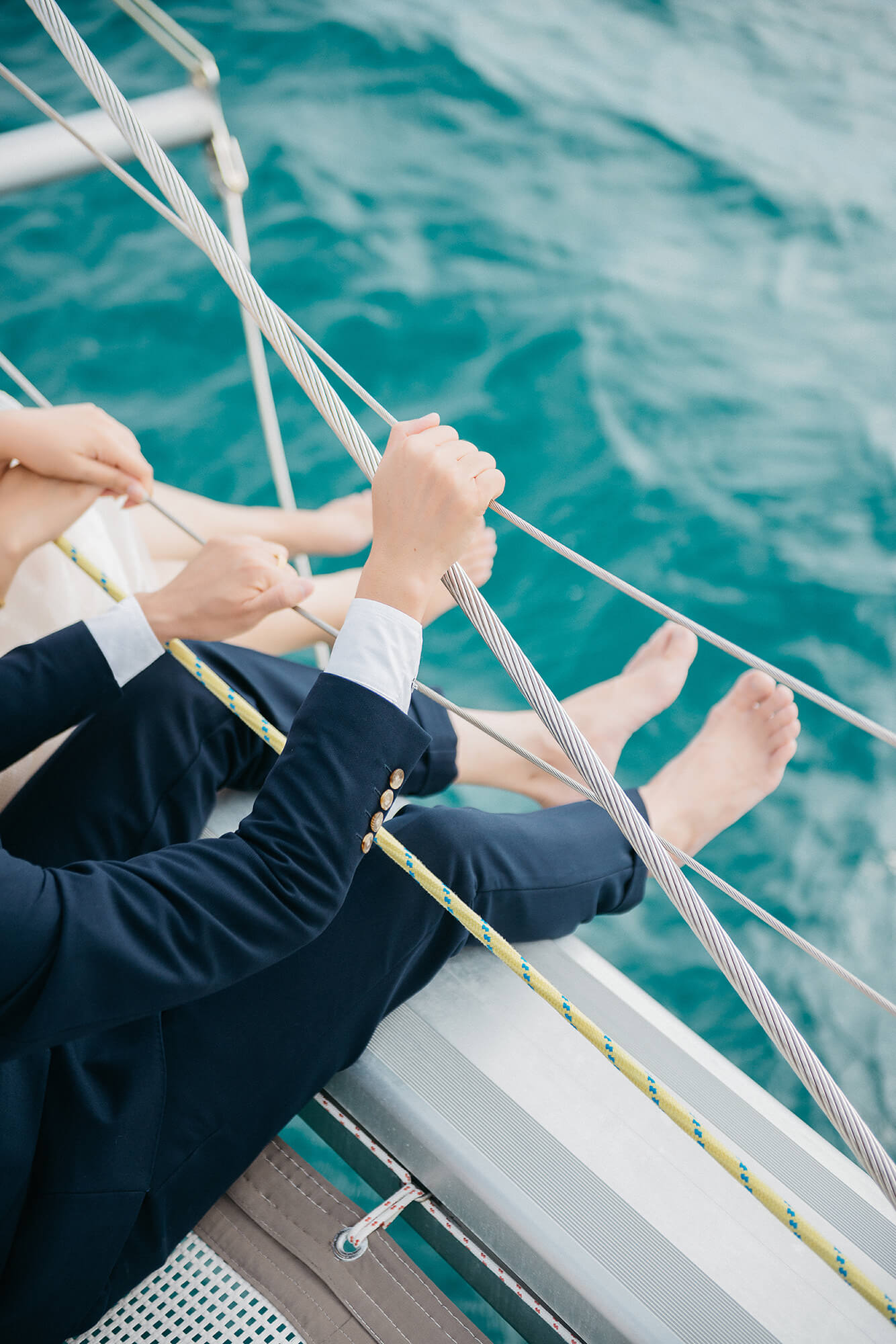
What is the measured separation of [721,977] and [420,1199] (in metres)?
0.73

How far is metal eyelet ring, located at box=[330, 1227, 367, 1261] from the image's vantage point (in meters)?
0.77

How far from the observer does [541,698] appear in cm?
56

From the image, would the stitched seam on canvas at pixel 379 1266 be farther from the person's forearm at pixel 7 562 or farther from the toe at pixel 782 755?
the toe at pixel 782 755

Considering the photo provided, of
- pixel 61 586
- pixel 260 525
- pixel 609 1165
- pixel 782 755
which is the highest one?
pixel 61 586

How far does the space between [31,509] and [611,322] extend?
4.67 feet

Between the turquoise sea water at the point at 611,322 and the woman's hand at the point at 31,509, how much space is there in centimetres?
88

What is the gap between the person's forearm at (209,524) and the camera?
4.25 feet

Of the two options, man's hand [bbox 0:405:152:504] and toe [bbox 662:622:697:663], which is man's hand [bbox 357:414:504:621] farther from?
toe [bbox 662:622:697:663]

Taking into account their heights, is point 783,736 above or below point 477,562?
below

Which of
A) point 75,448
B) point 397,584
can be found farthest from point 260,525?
point 397,584

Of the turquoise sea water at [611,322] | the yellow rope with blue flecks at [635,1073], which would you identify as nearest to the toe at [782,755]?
the turquoise sea water at [611,322]

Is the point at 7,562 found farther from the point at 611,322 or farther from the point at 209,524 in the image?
the point at 611,322

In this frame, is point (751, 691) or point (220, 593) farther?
point (751, 691)

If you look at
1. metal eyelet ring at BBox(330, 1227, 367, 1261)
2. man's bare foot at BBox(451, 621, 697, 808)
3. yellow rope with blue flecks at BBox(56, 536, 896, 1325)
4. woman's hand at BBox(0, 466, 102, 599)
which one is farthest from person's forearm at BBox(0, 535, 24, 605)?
metal eyelet ring at BBox(330, 1227, 367, 1261)
